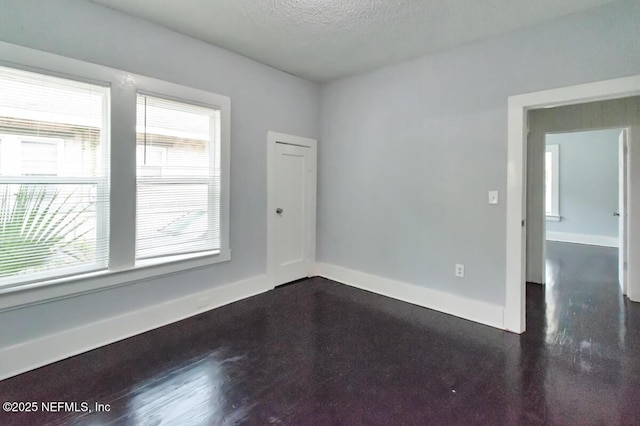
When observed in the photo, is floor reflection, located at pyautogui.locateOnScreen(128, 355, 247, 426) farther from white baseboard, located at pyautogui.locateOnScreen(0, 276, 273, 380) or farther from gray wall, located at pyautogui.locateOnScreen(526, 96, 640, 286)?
gray wall, located at pyautogui.locateOnScreen(526, 96, 640, 286)

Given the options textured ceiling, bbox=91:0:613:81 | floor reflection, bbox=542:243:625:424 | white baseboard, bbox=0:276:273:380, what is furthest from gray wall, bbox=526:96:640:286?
white baseboard, bbox=0:276:273:380

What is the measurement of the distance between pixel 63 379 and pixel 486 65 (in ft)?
13.8

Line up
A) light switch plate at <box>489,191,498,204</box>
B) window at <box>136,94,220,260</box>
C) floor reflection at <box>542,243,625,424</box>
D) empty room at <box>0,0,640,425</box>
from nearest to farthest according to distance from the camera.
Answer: floor reflection at <box>542,243,625,424</box>
empty room at <box>0,0,640,425</box>
window at <box>136,94,220,260</box>
light switch plate at <box>489,191,498,204</box>

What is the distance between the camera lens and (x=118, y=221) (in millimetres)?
2664

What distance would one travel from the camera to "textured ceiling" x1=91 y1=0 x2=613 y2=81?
8.08 ft

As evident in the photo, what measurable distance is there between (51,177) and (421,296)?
3.52m

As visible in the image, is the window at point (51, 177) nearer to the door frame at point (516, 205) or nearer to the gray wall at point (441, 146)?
the gray wall at point (441, 146)

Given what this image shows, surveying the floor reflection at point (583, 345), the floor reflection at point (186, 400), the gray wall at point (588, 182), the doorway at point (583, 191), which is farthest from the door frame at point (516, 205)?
the gray wall at point (588, 182)

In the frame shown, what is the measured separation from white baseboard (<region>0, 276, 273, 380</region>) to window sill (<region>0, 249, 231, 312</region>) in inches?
11.0

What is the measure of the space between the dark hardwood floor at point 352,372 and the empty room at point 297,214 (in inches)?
0.7

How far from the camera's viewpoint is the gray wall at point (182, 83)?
228 centimetres

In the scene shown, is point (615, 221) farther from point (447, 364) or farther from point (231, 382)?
point (231, 382)

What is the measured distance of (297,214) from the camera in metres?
4.34

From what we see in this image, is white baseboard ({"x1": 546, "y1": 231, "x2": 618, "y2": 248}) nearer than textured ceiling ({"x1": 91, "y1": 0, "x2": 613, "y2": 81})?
No
